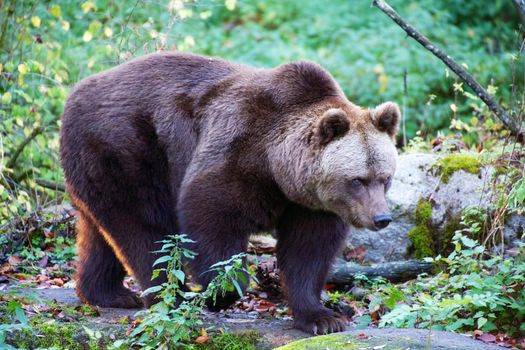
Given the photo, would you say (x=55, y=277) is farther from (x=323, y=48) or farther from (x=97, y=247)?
(x=323, y=48)

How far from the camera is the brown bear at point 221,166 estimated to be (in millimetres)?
6738

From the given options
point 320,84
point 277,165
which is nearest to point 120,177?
point 277,165

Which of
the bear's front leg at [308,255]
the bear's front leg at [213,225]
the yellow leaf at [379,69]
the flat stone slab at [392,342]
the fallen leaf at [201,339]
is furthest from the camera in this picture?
the yellow leaf at [379,69]

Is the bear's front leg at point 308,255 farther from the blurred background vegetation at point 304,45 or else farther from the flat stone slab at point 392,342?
the blurred background vegetation at point 304,45

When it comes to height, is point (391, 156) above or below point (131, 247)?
above

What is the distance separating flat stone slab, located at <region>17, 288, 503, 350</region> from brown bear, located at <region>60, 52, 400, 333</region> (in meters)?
0.21

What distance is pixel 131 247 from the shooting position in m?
7.34

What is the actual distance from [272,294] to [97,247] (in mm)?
1732

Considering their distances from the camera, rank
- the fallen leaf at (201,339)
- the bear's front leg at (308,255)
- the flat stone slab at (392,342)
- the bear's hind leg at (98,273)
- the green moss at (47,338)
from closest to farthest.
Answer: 1. the flat stone slab at (392,342)
2. the fallen leaf at (201,339)
3. the green moss at (47,338)
4. the bear's front leg at (308,255)
5. the bear's hind leg at (98,273)

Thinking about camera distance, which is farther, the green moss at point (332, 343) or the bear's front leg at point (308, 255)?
the bear's front leg at point (308, 255)

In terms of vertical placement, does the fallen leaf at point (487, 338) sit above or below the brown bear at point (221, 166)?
below

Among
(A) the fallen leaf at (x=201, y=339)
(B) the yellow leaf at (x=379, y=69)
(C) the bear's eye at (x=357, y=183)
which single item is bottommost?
(A) the fallen leaf at (x=201, y=339)

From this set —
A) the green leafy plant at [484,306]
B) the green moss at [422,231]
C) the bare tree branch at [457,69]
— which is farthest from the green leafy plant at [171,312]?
the green moss at [422,231]

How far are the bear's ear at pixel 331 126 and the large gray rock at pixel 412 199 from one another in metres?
2.25
